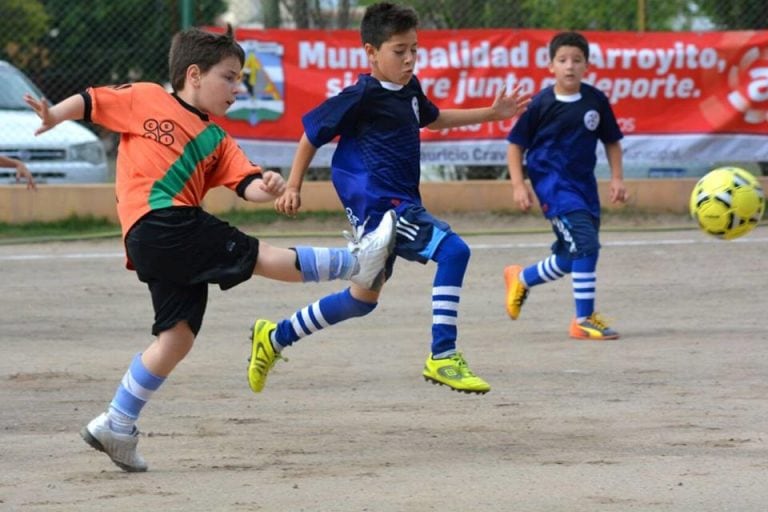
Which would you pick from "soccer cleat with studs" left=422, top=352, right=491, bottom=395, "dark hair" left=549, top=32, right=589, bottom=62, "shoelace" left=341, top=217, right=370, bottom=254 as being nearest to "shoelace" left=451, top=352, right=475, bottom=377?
"soccer cleat with studs" left=422, top=352, right=491, bottom=395

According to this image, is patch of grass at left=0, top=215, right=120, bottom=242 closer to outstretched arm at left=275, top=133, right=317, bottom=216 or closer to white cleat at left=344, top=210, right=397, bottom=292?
outstretched arm at left=275, top=133, right=317, bottom=216

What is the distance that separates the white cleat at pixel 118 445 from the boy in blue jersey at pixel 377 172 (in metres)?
1.14

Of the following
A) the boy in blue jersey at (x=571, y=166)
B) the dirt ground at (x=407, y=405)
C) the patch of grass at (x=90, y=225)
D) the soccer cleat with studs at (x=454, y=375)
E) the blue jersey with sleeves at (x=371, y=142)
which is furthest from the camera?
the patch of grass at (x=90, y=225)

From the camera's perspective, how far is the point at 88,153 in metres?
14.8

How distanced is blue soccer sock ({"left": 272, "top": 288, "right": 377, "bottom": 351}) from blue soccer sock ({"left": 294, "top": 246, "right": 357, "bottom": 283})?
689mm

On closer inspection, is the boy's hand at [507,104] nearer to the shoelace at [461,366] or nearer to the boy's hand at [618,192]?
the shoelace at [461,366]

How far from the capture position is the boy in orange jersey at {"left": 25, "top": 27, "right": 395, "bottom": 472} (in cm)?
541

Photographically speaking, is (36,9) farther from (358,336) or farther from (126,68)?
(358,336)

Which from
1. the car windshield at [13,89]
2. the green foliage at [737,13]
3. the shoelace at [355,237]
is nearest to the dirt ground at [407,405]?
the shoelace at [355,237]

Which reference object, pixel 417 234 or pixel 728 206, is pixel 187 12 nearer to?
pixel 728 206

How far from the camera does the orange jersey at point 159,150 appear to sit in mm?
5457

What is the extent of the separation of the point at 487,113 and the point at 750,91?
26.7ft

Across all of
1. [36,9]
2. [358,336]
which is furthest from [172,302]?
[36,9]

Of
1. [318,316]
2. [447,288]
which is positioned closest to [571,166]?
[447,288]
